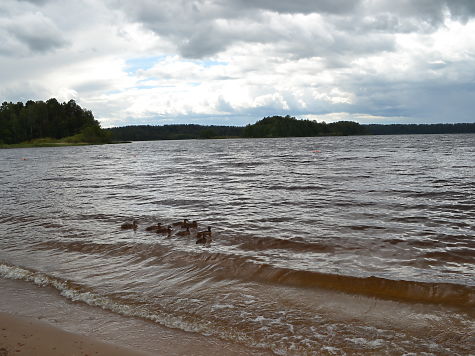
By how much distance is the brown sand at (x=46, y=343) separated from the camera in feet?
16.4

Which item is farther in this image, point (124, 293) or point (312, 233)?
point (312, 233)

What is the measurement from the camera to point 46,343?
5223 millimetres

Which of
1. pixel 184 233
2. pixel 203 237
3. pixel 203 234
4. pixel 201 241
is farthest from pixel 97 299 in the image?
pixel 184 233

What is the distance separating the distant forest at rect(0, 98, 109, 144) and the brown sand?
155m

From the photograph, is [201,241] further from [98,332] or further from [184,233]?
[98,332]

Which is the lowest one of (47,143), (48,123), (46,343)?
(46,343)

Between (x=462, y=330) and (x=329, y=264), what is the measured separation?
3.28 meters

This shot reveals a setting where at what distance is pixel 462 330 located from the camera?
18.8 ft

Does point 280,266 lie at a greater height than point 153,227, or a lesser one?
lesser

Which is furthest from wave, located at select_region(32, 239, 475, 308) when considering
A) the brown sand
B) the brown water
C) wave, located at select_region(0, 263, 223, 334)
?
the brown sand

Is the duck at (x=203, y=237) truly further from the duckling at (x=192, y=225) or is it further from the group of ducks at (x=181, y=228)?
the duckling at (x=192, y=225)

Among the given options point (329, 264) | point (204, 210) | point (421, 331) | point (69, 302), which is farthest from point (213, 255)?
point (204, 210)

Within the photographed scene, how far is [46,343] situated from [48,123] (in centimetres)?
16567

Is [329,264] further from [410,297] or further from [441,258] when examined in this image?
[441,258]
